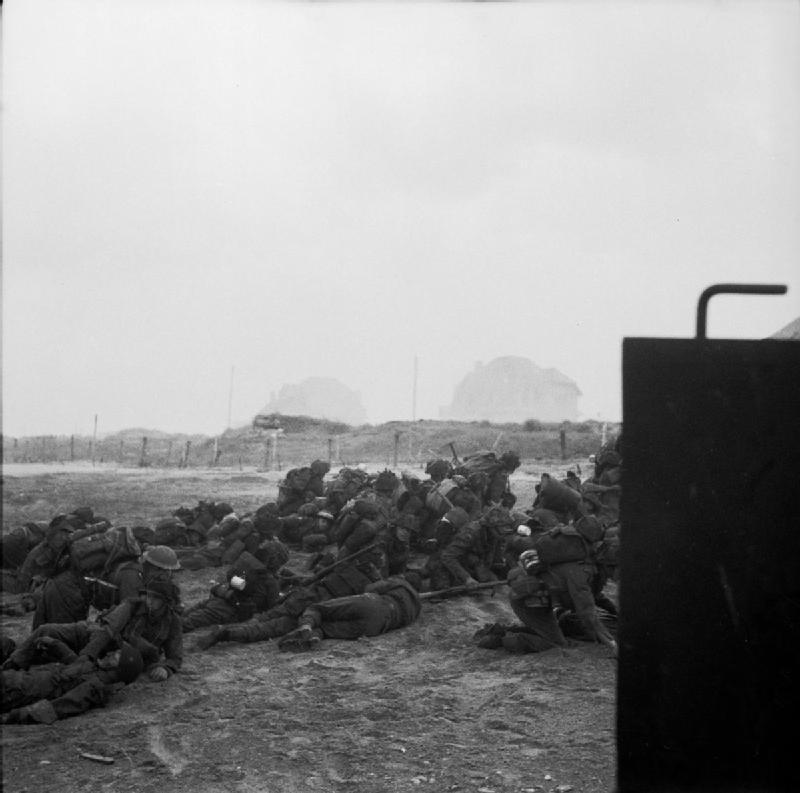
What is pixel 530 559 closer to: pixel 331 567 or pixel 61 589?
pixel 331 567

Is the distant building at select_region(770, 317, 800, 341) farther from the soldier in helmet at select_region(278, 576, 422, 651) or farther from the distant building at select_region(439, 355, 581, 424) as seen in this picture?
the distant building at select_region(439, 355, 581, 424)

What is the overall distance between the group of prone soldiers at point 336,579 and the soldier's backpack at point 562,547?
2cm

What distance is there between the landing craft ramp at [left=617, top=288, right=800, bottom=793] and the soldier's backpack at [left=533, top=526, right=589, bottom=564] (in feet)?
18.3

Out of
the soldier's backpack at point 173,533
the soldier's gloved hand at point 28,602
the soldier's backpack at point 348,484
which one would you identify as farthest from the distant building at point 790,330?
the soldier's backpack at point 173,533

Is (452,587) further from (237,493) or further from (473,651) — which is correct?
(237,493)

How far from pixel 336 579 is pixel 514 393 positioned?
4415 inches

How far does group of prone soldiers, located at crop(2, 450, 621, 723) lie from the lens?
6707 mm

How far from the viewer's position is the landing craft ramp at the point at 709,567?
170 centimetres

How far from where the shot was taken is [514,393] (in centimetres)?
12012

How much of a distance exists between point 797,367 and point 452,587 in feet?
28.0

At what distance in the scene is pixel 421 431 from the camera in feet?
134

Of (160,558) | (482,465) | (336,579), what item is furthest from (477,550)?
(160,558)

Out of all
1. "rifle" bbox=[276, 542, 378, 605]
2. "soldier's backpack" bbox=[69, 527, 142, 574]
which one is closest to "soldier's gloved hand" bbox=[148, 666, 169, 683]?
"soldier's backpack" bbox=[69, 527, 142, 574]

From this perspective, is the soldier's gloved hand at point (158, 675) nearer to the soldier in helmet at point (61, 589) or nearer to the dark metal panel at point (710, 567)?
the soldier in helmet at point (61, 589)
